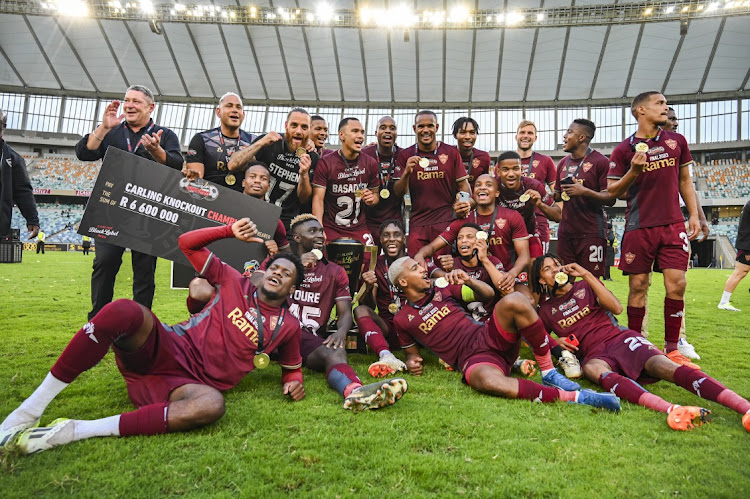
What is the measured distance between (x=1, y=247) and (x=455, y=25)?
1185 inches

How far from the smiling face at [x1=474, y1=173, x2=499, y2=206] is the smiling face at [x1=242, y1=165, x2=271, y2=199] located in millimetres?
2735

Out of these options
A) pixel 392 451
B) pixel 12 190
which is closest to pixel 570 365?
pixel 392 451

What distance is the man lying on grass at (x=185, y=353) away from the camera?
265 centimetres

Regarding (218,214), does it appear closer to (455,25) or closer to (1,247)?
(1,247)

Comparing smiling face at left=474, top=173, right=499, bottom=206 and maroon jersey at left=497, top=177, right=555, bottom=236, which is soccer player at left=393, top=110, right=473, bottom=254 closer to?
smiling face at left=474, top=173, right=499, bottom=206

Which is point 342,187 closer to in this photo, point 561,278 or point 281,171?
point 281,171

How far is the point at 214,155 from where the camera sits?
Result: 19.0 feet

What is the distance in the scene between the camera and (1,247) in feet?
61.8

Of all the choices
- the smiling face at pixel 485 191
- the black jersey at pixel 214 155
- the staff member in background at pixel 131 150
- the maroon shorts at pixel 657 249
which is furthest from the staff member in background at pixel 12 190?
the maroon shorts at pixel 657 249

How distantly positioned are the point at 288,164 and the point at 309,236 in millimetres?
1292

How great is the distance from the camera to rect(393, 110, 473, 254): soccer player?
6184 millimetres

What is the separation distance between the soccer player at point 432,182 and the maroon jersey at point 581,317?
2058 millimetres

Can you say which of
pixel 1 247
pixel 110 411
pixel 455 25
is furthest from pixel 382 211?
pixel 455 25

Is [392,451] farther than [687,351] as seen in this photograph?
No
